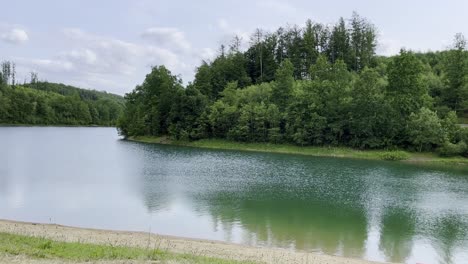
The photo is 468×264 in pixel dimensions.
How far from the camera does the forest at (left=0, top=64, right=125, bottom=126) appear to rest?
137125 millimetres

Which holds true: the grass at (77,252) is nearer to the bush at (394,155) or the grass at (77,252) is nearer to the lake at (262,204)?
the lake at (262,204)

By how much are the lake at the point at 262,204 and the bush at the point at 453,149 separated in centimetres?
1437

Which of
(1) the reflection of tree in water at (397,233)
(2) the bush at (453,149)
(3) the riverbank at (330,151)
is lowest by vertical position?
(1) the reflection of tree in water at (397,233)

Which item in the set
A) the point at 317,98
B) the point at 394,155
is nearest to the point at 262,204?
the point at 394,155

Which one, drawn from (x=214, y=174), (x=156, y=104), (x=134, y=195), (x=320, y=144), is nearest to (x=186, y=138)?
(x=156, y=104)

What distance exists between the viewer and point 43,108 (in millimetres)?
147500

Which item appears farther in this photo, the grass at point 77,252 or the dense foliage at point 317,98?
the dense foliage at point 317,98

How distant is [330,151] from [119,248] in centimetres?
5155

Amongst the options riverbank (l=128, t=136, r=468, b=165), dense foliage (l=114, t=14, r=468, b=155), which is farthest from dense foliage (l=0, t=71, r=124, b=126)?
riverbank (l=128, t=136, r=468, b=165)

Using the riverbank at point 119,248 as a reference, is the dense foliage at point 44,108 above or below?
above

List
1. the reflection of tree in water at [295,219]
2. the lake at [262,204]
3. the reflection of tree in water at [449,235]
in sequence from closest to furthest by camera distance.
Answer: the reflection of tree in water at [449,235]
the reflection of tree in water at [295,219]
the lake at [262,204]

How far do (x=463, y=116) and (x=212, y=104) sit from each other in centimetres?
4727

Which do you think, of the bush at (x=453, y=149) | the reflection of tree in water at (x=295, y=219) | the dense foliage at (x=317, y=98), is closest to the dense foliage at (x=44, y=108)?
the dense foliage at (x=317, y=98)

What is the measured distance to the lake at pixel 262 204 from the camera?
1803cm
